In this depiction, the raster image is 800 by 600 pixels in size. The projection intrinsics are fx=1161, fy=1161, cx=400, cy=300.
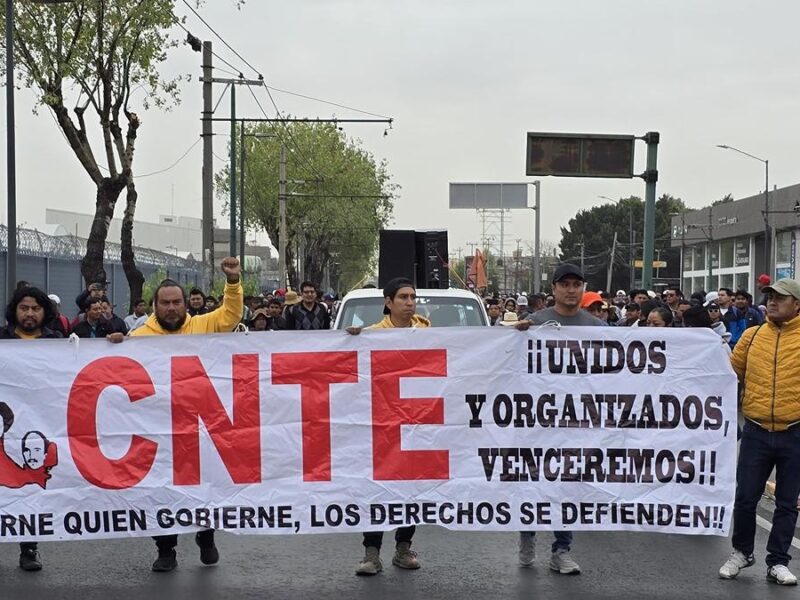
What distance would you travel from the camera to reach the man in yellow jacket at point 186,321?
279 inches

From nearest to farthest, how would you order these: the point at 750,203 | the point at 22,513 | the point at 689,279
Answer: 1. the point at 22,513
2. the point at 750,203
3. the point at 689,279

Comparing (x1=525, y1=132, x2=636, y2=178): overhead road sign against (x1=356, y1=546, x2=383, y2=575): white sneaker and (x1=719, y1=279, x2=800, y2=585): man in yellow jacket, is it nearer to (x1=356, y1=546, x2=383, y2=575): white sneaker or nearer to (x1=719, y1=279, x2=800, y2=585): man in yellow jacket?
(x1=719, y1=279, x2=800, y2=585): man in yellow jacket

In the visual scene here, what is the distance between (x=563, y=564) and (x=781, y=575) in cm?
125

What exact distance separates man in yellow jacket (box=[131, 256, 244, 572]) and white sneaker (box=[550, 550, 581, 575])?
6.79 feet

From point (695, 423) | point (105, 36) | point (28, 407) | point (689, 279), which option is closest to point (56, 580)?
point (28, 407)

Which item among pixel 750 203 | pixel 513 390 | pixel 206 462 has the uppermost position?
pixel 750 203

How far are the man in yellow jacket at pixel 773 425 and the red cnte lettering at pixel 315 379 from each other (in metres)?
2.34

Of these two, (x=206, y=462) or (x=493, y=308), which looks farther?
(x=493, y=308)

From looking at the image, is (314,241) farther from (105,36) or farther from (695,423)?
(695,423)

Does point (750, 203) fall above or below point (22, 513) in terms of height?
above

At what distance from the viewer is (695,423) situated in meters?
6.89

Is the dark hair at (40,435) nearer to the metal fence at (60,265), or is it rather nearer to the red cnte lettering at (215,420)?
the red cnte lettering at (215,420)

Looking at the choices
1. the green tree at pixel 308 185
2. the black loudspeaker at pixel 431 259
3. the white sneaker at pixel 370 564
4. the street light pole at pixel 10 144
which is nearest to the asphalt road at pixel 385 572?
the white sneaker at pixel 370 564

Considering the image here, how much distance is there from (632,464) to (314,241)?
69934 mm
